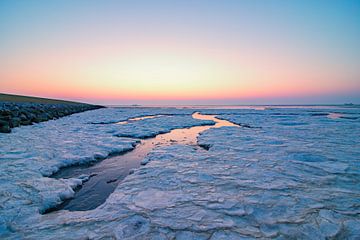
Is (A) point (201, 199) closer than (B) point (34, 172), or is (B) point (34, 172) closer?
(A) point (201, 199)

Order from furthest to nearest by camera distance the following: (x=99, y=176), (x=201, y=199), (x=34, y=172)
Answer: (x=99, y=176)
(x=34, y=172)
(x=201, y=199)

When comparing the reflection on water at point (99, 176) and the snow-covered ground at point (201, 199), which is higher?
the snow-covered ground at point (201, 199)

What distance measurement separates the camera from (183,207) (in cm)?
250

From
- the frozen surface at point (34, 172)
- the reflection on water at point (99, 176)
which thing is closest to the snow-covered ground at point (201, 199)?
the frozen surface at point (34, 172)

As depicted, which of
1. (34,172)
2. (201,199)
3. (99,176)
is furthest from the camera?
(99,176)

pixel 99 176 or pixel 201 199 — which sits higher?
pixel 201 199

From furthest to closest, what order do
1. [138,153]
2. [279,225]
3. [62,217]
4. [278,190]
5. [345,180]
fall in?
[138,153]
[345,180]
[278,190]
[62,217]
[279,225]

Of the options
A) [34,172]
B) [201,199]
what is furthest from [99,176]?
[201,199]

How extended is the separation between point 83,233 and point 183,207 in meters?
1.16

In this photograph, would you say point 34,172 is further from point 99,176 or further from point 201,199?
point 201,199

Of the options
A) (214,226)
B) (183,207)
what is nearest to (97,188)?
(183,207)

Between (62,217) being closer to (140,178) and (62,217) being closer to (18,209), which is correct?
(18,209)

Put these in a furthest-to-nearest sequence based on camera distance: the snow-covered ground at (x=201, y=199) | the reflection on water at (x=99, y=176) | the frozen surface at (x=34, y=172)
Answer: the reflection on water at (x=99, y=176) → the frozen surface at (x=34, y=172) → the snow-covered ground at (x=201, y=199)

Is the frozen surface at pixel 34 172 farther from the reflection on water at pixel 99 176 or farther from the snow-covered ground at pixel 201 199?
the reflection on water at pixel 99 176
